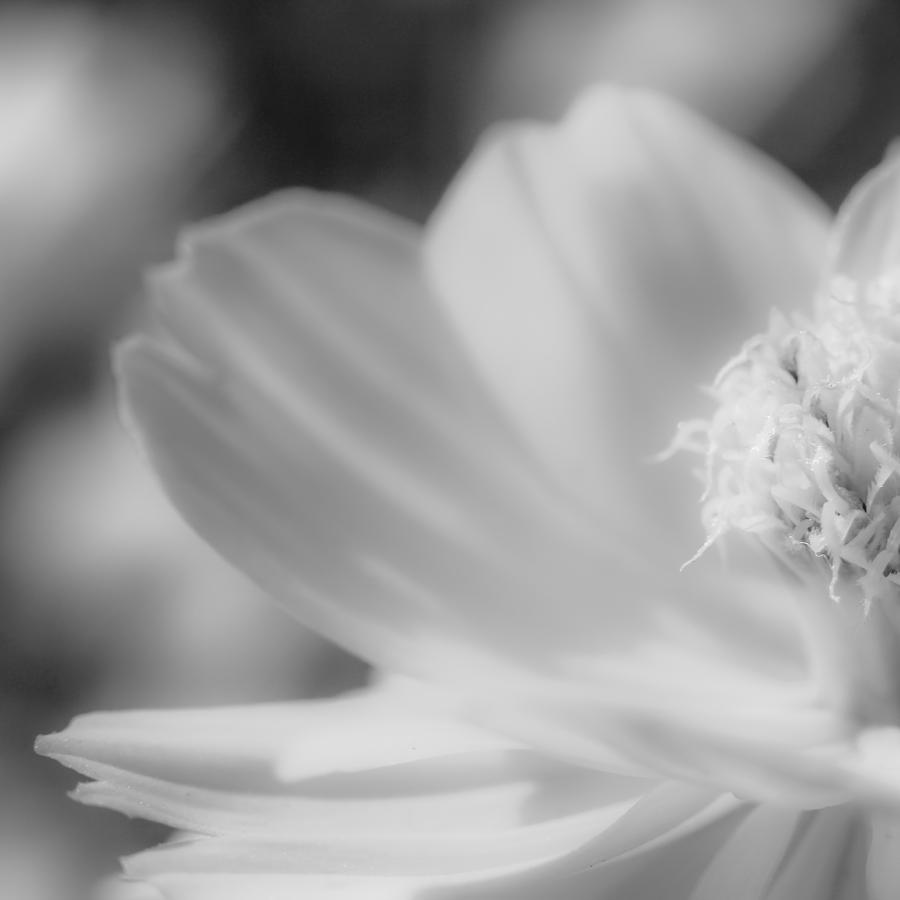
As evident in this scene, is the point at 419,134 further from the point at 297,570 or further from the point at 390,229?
the point at 297,570

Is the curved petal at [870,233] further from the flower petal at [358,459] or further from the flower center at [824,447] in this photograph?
the flower petal at [358,459]

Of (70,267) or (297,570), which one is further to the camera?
(70,267)

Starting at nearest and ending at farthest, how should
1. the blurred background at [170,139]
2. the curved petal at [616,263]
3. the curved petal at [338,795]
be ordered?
1. the curved petal at [338,795]
2. the curved petal at [616,263]
3. the blurred background at [170,139]

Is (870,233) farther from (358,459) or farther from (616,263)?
(358,459)

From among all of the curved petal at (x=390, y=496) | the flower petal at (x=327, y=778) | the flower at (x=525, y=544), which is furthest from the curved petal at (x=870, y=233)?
the flower petal at (x=327, y=778)

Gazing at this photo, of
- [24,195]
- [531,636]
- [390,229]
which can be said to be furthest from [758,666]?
[24,195]

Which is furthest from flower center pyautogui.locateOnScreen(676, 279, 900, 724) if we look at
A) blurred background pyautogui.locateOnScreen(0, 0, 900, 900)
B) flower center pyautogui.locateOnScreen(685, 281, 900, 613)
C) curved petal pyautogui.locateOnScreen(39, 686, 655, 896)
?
blurred background pyautogui.locateOnScreen(0, 0, 900, 900)
